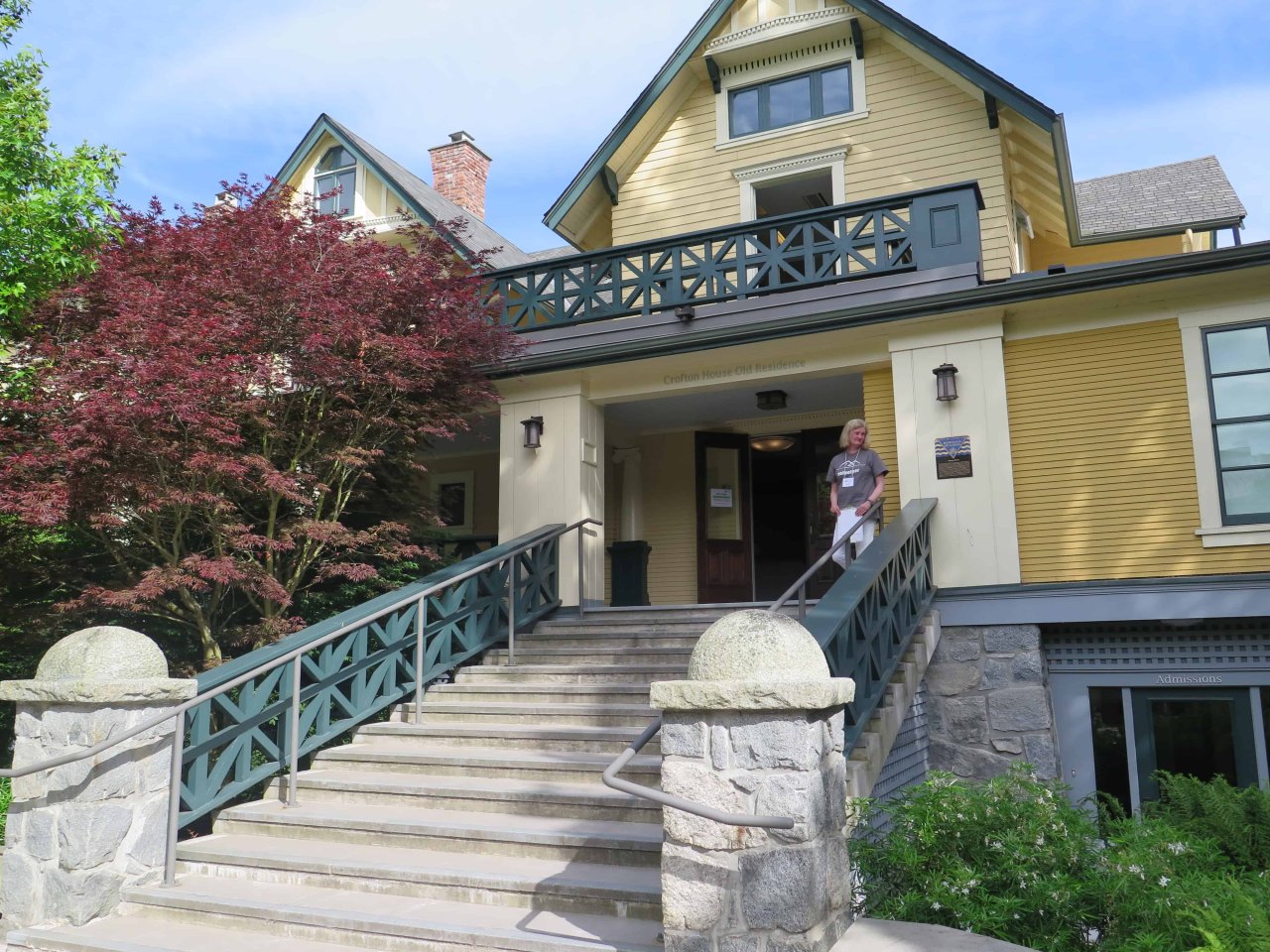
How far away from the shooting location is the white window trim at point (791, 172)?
39.5 feet

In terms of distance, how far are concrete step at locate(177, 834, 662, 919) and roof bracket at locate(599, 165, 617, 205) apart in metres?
9.45

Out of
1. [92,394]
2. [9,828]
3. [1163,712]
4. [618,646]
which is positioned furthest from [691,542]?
[9,828]

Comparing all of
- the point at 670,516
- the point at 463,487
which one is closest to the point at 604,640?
the point at 670,516

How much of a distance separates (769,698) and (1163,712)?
5.77 meters

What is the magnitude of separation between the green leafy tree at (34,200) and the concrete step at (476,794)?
5396mm

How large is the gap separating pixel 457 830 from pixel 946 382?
532cm

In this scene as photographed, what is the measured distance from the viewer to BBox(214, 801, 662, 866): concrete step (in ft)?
16.5

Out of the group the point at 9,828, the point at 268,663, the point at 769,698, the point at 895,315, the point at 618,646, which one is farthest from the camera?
the point at 895,315

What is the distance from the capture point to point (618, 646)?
796 centimetres

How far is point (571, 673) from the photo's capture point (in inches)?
296

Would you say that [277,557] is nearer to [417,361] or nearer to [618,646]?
[417,361]

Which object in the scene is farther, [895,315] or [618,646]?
[895,315]

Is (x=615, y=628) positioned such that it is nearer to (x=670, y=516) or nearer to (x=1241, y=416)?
(x=670, y=516)

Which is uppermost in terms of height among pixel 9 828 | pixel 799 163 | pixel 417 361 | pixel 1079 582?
pixel 799 163
